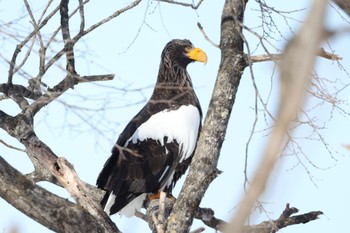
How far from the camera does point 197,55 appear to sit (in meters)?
6.28

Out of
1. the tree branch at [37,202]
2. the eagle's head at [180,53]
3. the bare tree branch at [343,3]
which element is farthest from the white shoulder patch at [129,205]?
the bare tree branch at [343,3]

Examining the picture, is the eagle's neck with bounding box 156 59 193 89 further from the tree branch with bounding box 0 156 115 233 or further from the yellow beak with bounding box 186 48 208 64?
the tree branch with bounding box 0 156 115 233

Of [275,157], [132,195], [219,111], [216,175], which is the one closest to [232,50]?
[219,111]

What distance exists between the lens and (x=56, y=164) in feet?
12.9

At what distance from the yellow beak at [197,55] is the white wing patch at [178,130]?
0.59 metres

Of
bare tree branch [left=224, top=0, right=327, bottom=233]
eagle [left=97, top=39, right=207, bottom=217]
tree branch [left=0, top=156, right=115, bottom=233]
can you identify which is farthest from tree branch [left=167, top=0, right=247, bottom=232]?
bare tree branch [left=224, top=0, right=327, bottom=233]

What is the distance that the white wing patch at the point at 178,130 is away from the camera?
5.72 meters

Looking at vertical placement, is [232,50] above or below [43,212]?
above

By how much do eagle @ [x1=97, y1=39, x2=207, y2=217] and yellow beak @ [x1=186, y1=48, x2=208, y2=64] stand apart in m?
A: 0.02

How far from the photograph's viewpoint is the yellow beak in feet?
20.3

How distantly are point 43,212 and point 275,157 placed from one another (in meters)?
2.85

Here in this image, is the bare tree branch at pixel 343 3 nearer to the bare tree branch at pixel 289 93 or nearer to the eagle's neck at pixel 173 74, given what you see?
the bare tree branch at pixel 289 93

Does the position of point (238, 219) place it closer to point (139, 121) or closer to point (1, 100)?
point (1, 100)

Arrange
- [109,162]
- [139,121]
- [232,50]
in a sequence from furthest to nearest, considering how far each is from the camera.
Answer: [139,121], [109,162], [232,50]
